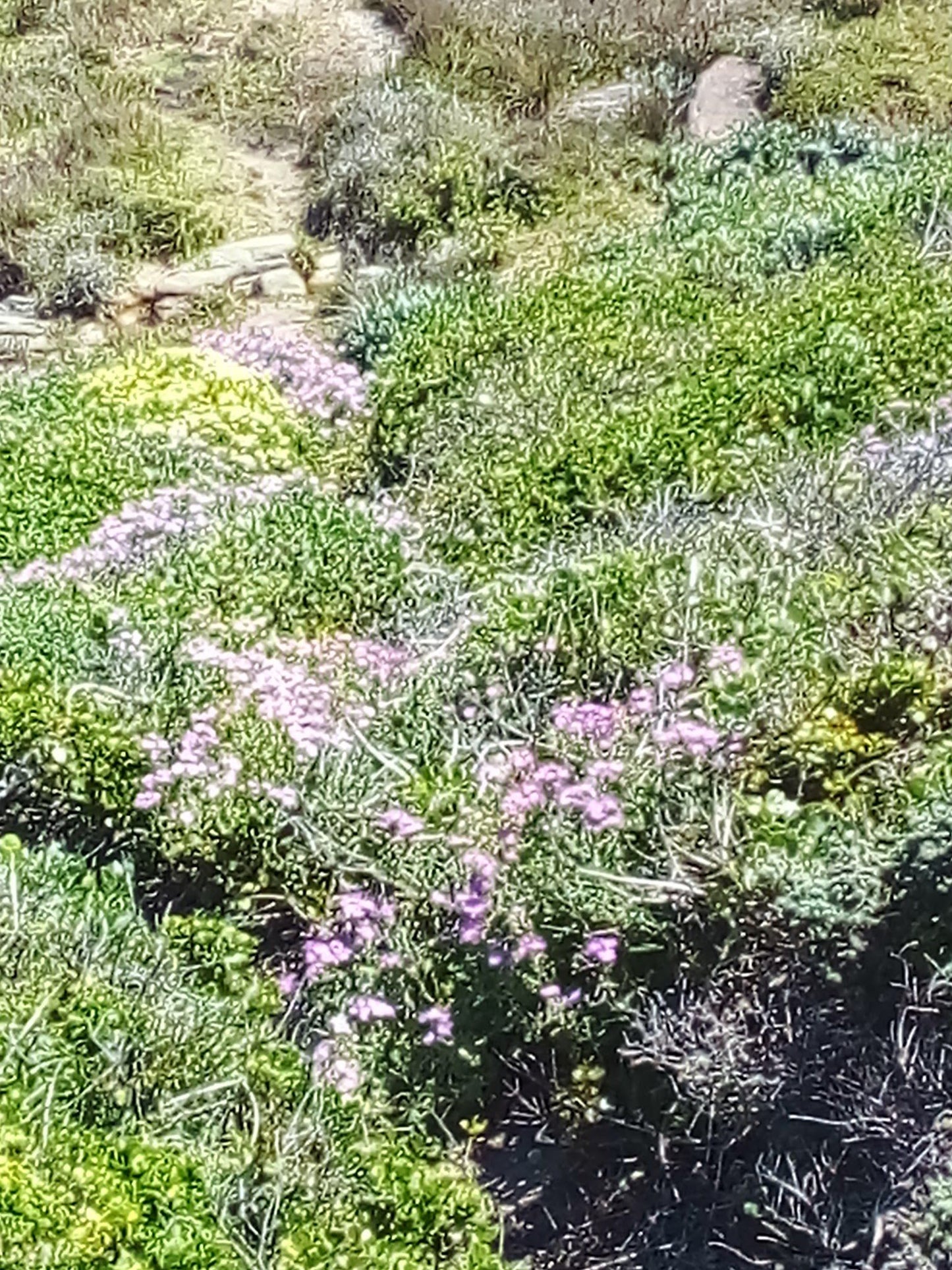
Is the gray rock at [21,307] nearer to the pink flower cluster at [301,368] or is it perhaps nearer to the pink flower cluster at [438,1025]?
the pink flower cluster at [301,368]

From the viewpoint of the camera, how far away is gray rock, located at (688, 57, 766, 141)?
10.3 m

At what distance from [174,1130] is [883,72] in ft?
25.1

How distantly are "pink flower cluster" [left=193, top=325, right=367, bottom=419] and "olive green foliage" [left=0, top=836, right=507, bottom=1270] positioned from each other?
11.6 feet

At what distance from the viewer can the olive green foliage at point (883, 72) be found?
9.59 meters

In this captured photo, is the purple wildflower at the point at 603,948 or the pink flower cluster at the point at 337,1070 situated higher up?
the purple wildflower at the point at 603,948

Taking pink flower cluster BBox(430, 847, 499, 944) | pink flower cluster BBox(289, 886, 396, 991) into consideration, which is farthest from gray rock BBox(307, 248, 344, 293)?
pink flower cluster BBox(430, 847, 499, 944)


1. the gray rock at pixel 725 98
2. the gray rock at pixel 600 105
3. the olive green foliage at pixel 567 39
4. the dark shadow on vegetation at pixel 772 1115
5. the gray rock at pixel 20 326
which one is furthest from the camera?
the olive green foliage at pixel 567 39

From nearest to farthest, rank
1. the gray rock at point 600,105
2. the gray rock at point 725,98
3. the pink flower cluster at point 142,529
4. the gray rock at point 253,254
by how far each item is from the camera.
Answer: the pink flower cluster at point 142,529, the gray rock at point 253,254, the gray rock at point 725,98, the gray rock at point 600,105

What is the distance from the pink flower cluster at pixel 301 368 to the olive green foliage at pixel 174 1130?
354cm

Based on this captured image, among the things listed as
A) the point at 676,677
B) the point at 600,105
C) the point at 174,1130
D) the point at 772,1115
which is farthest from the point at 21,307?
the point at 772,1115

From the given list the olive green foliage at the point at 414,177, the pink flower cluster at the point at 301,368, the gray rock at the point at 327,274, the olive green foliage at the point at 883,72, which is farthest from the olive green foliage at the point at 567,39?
→ the pink flower cluster at the point at 301,368

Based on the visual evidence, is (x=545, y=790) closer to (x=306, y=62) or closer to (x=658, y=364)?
(x=658, y=364)

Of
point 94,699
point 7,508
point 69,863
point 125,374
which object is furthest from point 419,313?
point 69,863

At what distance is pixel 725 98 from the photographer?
10.6 m
